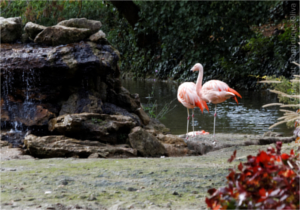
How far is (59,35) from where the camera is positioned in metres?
6.53

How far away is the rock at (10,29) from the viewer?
675cm

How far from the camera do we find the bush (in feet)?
4.09

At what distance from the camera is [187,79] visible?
16.5 metres

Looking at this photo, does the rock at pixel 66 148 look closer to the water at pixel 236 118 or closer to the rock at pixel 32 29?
the rock at pixel 32 29

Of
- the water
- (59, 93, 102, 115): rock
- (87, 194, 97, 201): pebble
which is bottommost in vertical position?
the water

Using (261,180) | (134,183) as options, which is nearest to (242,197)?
(261,180)

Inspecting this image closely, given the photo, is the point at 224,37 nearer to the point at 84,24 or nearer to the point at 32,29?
the point at 84,24

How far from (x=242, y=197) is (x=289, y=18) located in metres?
14.9

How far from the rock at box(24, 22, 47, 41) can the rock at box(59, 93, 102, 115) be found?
1.54m

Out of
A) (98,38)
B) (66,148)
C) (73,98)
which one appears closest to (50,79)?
(73,98)

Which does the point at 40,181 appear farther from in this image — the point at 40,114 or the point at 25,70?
the point at 25,70

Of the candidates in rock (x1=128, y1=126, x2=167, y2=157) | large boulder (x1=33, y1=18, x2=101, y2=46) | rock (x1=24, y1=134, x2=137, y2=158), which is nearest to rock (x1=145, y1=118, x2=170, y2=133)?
rock (x1=128, y1=126, x2=167, y2=157)

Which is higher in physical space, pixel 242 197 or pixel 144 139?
pixel 242 197

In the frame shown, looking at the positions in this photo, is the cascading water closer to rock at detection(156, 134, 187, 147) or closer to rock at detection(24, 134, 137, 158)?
rock at detection(24, 134, 137, 158)
